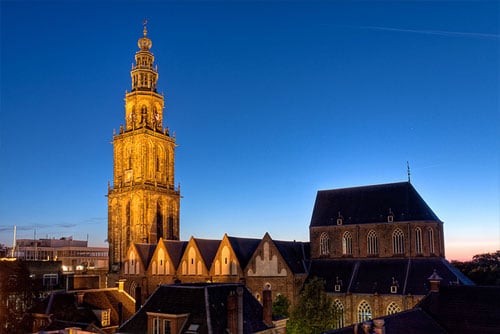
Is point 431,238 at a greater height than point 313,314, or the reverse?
point 431,238

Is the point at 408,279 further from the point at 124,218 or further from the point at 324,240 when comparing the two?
the point at 124,218

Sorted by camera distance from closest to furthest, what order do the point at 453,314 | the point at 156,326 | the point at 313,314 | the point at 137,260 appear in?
the point at 453,314 → the point at 156,326 → the point at 313,314 → the point at 137,260

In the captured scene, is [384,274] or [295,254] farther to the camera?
[295,254]

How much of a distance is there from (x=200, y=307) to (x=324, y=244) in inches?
1309

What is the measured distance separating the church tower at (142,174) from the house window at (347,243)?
37.7 metres

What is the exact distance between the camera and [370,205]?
65.3 meters

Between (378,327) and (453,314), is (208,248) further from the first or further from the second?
(378,327)

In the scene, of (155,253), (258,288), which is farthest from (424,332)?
(155,253)

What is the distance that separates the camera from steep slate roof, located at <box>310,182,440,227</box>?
202 ft

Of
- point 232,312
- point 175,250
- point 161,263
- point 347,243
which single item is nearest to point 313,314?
point 232,312

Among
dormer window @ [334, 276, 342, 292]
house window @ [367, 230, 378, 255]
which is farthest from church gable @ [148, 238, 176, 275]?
house window @ [367, 230, 378, 255]

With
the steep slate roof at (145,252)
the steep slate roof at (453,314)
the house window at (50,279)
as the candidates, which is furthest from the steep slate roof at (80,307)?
the house window at (50,279)

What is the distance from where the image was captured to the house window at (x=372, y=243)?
63.2m

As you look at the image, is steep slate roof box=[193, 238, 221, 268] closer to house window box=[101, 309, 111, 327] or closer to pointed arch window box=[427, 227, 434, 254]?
house window box=[101, 309, 111, 327]
